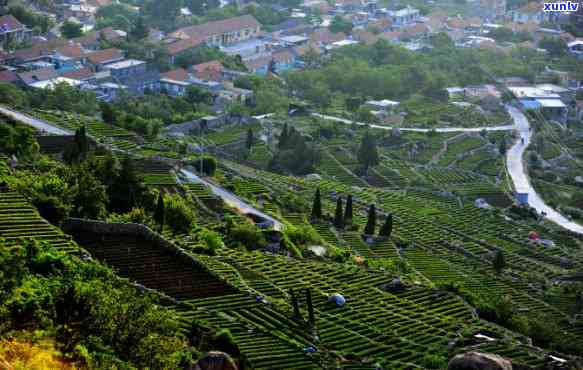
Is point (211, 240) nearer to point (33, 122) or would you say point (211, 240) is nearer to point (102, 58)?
point (33, 122)

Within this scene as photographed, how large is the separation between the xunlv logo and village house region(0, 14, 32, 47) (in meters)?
56.4

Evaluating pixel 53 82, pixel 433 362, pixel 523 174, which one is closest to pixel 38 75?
pixel 53 82

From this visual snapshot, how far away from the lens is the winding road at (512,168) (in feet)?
166

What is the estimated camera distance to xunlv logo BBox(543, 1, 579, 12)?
11074 cm

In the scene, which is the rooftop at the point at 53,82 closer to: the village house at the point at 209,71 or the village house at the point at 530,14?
the village house at the point at 209,71

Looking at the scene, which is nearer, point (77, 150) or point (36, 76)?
point (77, 150)

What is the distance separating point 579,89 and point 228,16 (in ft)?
109

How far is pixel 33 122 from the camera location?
53.8m

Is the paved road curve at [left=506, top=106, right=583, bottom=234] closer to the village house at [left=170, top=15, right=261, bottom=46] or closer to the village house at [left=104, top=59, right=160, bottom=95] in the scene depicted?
the village house at [left=170, top=15, right=261, bottom=46]

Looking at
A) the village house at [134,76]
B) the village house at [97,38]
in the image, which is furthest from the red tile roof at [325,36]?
the village house at [134,76]

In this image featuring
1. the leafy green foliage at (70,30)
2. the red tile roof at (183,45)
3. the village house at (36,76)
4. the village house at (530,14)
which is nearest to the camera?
the village house at (36,76)

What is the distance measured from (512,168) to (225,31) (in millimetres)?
33060

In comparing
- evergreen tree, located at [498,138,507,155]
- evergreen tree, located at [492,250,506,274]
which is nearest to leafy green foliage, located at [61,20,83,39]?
evergreen tree, located at [498,138,507,155]

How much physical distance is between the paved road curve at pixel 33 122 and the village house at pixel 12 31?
25.4 metres
